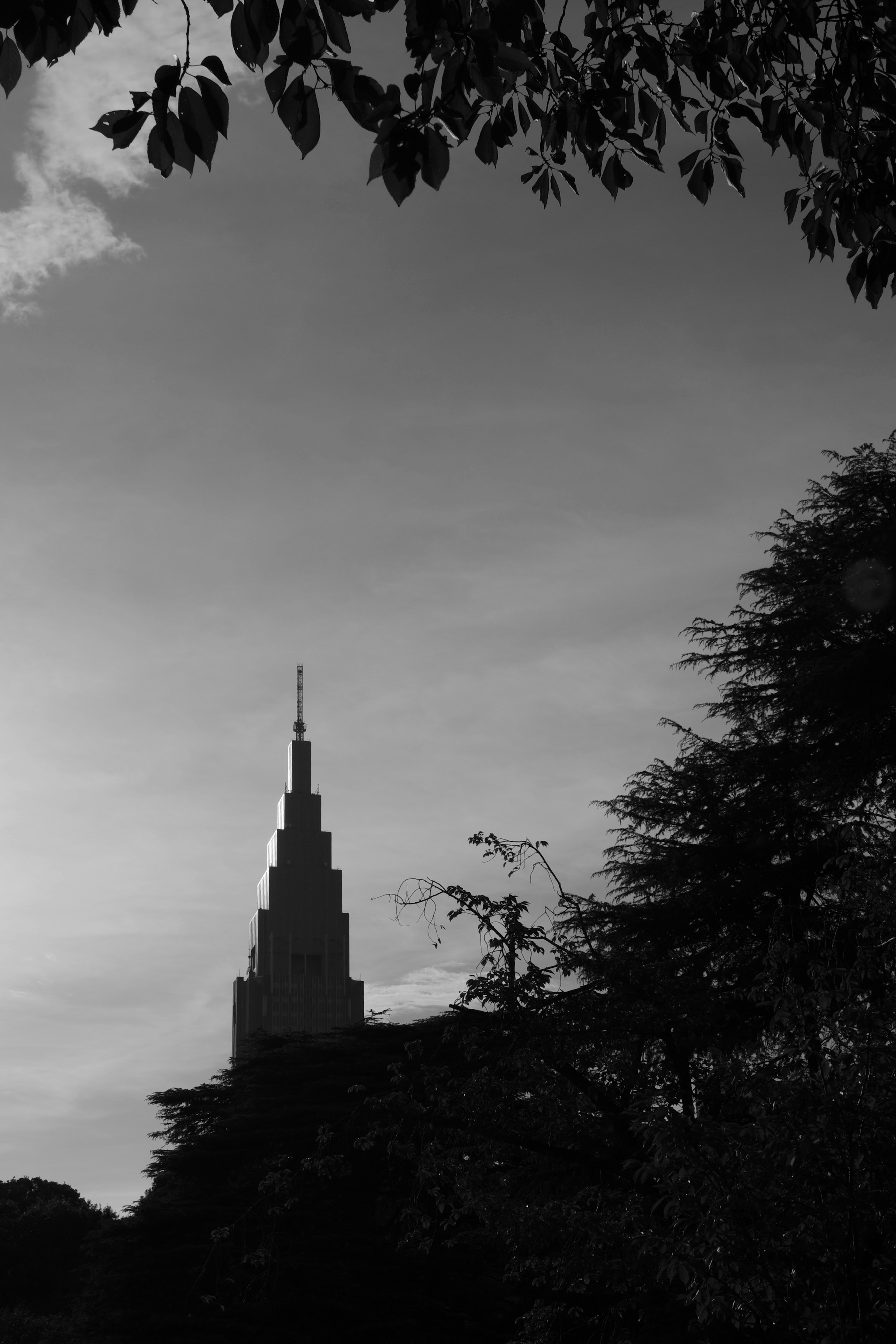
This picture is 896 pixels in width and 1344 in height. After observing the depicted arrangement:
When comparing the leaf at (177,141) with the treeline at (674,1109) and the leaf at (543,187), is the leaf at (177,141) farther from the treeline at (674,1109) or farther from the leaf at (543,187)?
the treeline at (674,1109)

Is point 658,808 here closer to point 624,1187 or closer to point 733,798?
point 733,798

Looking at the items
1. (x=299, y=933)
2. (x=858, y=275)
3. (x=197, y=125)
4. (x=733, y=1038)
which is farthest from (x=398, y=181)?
(x=299, y=933)

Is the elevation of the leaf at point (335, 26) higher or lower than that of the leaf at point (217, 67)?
higher

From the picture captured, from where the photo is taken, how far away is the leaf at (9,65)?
12.8 feet

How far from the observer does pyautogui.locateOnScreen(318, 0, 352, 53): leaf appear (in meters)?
4.30

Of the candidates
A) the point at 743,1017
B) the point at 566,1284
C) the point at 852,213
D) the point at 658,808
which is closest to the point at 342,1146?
the point at 658,808

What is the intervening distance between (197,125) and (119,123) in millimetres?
263

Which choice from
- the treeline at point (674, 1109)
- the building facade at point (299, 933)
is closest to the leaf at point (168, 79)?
the treeline at point (674, 1109)

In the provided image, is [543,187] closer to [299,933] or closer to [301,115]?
[301,115]

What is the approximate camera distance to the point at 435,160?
15.5ft

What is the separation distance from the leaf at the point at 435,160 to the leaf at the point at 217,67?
90 centimetres

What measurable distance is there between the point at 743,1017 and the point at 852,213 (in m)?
13.0

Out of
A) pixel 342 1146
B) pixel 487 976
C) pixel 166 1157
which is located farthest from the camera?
pixel 166 1157

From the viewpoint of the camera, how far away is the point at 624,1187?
41.0 ft
